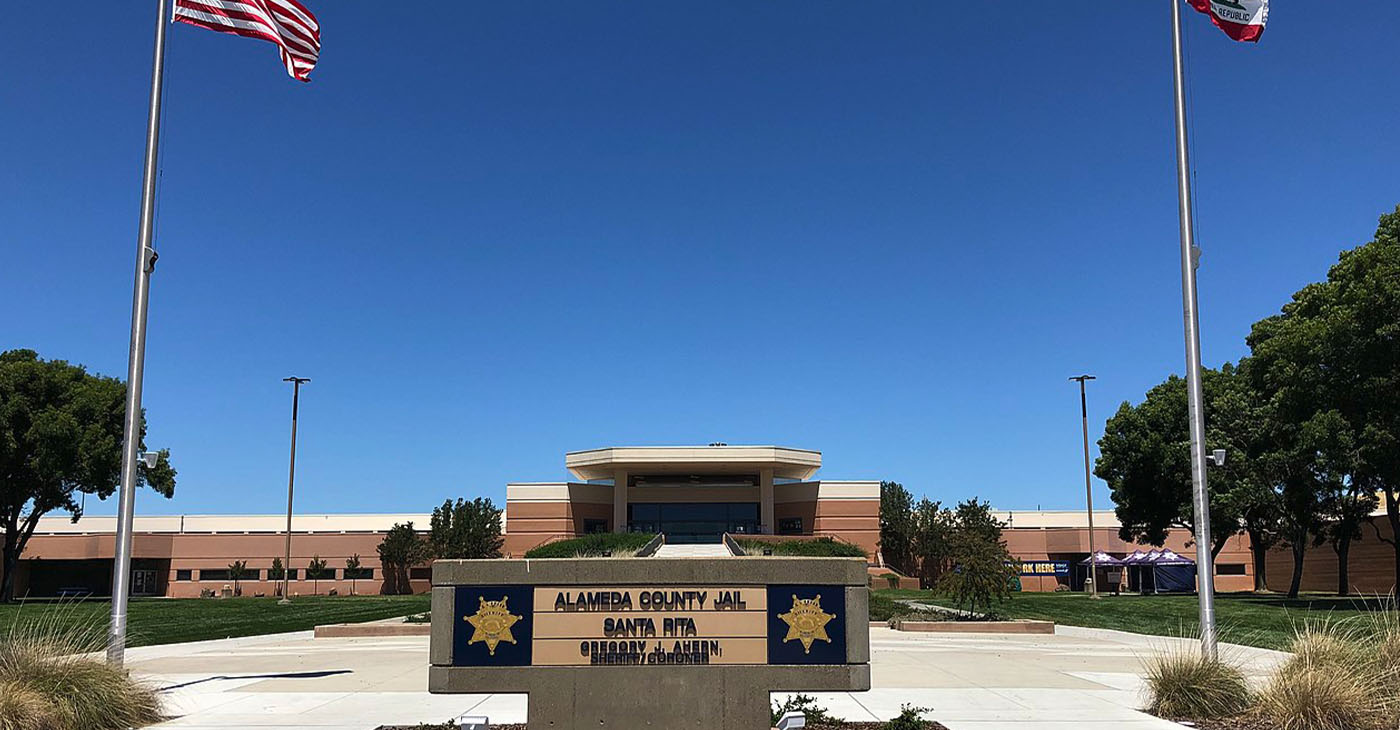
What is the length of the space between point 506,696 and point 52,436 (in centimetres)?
4124

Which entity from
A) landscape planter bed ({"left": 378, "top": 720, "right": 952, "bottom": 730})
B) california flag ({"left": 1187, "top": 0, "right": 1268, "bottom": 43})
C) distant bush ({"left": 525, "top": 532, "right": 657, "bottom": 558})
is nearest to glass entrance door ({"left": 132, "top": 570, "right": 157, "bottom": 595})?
distant bush ({"left": 525, "top": 532, "right": 657, "bottom": 558})

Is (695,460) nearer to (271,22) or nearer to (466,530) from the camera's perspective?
(466,530)

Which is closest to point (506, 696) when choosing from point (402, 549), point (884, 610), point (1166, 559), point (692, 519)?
point (884, 610)

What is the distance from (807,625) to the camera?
33.8ft

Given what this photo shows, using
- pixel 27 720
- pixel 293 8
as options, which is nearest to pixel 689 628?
pixel 27 720

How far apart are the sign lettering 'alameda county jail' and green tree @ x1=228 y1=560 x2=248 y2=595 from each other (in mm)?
62209

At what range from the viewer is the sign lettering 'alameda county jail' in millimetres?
10078

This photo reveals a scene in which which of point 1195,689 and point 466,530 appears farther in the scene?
point 466,530

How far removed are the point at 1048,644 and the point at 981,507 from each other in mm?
36575

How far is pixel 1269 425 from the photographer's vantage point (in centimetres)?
3838

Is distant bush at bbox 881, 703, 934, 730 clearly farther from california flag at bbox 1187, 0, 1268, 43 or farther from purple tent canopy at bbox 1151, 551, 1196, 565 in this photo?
purple tent canopy at bbox 1151, 551, 1196, 565

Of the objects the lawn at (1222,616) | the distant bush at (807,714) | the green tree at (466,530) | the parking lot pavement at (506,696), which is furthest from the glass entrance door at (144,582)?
the distant bush at (807,714)

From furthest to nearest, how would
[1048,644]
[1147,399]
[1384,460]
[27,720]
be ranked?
[1147,399]
[1384,460]
[1048,644]
[27,720]

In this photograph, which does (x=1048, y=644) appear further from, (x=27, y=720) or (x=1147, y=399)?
(x=1147, y=399)
